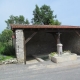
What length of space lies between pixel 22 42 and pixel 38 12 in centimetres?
2252

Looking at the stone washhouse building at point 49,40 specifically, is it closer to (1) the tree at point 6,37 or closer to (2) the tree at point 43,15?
(1) the tree at point 6,37

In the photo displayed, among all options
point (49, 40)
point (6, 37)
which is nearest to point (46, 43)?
point (49, 40)

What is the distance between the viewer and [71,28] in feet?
43.6

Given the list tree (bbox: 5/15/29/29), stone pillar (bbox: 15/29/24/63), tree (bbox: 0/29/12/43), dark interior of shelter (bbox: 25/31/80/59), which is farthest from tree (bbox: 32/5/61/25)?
stone pillar (bbox: 15/29/24/63)

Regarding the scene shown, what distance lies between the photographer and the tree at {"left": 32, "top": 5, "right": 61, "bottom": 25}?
106 feet

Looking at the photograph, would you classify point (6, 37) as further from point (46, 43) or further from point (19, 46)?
point (19, 46)

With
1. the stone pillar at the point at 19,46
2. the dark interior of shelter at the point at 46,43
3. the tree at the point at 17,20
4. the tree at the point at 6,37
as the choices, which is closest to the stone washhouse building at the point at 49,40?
the dark interior of shelter at the point at 46,43

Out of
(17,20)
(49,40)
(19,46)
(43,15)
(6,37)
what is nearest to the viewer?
(19,46)

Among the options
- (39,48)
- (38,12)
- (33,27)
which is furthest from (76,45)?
(38,12)

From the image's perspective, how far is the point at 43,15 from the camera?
32344mm

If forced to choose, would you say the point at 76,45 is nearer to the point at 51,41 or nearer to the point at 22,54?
the point at 51,41

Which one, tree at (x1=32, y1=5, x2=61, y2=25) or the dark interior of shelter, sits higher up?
tree at (x1=32, y1=5, x2=61, y2=25)

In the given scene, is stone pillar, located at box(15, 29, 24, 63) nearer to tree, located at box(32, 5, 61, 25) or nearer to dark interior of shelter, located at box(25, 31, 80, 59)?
dark interior of shelter, located at box(25, 31, 80, 59)

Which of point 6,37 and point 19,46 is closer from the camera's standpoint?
point 19,46
